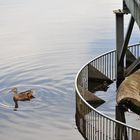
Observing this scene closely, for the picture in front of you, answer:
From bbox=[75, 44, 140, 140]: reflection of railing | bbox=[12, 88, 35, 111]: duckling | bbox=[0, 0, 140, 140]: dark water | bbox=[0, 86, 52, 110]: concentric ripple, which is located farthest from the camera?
bbox=[12, 88, 35, 111]: duckling

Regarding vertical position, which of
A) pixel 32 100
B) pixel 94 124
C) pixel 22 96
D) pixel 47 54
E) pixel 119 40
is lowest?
pixel 47 54

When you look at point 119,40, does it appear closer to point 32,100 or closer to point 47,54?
point 32,100

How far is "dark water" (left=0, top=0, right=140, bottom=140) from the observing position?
25.2 meters

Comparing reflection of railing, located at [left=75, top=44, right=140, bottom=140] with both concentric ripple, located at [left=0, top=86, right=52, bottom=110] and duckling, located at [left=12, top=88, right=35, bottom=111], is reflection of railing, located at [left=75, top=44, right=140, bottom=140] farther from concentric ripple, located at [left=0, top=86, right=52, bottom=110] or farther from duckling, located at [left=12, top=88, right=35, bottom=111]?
duckling, located at [left=12, top=88, right=35, bottom=111]

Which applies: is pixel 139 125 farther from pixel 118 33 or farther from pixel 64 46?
pixel 64 46

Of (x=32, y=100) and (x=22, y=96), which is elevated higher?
(x=22, y=96)

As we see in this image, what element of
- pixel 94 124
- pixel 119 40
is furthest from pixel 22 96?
pixel 94 124

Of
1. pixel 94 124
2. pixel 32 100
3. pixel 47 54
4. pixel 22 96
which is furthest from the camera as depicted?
pixel 47 54

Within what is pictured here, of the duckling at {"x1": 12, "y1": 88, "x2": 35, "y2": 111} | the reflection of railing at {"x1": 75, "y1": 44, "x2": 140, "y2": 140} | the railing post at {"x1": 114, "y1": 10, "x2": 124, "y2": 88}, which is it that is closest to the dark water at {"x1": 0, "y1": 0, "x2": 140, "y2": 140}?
the duckling at {"x1": 12, "y1": 88, "x2": 35, "y2": 111}

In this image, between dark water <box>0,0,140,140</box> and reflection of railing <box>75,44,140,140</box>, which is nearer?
reflection of railing <box>75,44,140,140</box>

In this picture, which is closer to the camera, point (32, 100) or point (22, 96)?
point (32, 100)

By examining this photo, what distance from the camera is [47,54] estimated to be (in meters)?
41.8

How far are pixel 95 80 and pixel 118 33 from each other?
11.7 feet

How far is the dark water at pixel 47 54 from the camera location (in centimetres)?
2523
